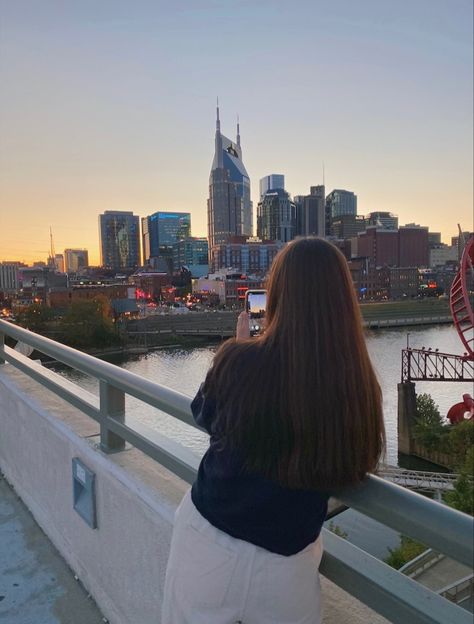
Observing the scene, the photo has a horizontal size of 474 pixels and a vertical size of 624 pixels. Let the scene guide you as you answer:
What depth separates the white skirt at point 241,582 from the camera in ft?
3.46

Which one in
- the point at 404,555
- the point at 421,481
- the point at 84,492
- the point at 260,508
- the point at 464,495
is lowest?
the point at 421,481

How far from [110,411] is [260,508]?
1203mm

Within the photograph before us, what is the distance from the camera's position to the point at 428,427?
2030 cm

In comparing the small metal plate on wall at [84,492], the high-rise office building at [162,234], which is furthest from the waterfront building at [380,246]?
the small metal plate on wall at [84,492]

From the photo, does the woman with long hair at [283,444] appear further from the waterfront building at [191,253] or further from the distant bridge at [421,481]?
the waterfront building at [191,253]

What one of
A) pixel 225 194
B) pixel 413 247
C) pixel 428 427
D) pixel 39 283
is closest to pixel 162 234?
pixel 225 194

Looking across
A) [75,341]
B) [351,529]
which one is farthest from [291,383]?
[75,341]

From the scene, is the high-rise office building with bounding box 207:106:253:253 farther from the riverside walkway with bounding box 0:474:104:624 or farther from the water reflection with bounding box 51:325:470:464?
the riverside walkway with bounding box 0:474:104:624

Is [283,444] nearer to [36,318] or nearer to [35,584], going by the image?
[35,584]

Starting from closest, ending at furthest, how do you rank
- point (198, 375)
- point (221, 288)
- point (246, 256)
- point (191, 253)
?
point (198, 375) < point (221, 288) < point (246, 256) < point (191, 253)

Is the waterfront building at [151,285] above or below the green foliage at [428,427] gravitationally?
above

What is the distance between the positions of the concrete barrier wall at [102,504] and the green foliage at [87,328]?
45630 mm

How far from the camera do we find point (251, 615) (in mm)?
1065

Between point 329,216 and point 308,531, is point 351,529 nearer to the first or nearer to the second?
point 308,531
